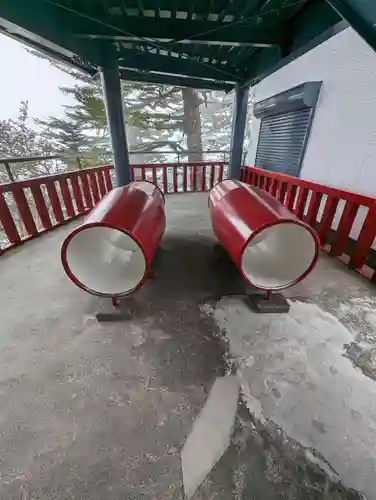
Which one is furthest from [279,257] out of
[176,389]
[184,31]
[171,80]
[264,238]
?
[171,80]

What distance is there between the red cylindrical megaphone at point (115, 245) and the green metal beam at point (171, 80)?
3514 millimetres

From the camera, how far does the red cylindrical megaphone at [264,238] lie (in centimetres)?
184

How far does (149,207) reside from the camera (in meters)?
2.28

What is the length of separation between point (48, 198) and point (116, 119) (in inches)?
66.2

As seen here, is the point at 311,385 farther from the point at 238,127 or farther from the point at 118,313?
the point at 238,127

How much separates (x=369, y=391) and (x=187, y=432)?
41.7 inches

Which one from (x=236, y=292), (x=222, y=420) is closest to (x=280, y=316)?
(x=236, y=292)

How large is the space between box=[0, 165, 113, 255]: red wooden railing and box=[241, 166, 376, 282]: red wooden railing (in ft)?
11.2

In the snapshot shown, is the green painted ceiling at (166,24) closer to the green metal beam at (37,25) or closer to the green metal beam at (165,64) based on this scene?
the green metal beam at (37,25)

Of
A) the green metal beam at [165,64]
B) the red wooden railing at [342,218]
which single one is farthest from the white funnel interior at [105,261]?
the green metal beam at [165,64]

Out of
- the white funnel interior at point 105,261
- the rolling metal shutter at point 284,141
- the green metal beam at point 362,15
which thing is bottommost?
the white funnel interior at point 105,261

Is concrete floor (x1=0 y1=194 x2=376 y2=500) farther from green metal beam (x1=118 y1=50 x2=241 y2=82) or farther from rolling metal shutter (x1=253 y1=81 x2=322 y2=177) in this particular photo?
green metal beam (x1=118 y1=50 x2=241 y2=82)

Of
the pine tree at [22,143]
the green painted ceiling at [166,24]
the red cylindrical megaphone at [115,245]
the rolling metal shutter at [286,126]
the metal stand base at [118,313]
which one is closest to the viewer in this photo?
the red cylindrical megaphone at [115,245]

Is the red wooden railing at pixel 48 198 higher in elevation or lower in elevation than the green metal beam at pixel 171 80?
lower
